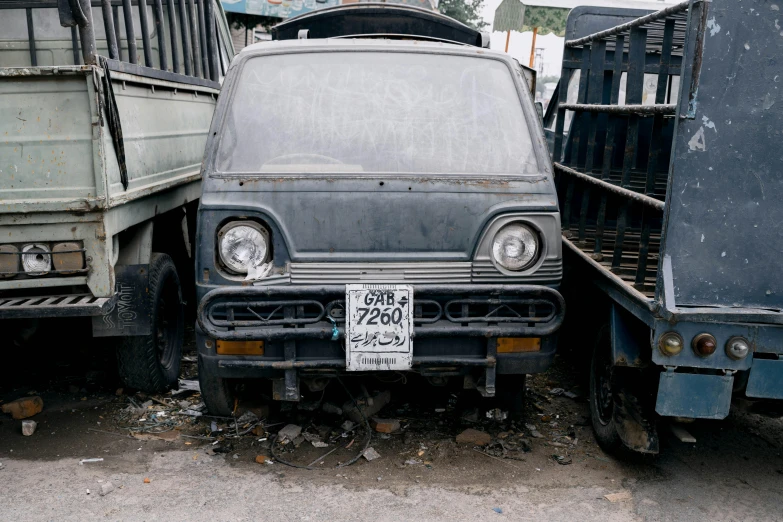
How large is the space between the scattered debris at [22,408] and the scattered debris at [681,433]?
3.38 meters

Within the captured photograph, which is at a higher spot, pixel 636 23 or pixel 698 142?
pixel 636 23

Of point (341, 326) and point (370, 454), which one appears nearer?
point (341, 326)

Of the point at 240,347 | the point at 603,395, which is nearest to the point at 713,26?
the point at 603,395

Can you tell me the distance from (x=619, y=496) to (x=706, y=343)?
2.70 feet

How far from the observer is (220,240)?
3289 mm

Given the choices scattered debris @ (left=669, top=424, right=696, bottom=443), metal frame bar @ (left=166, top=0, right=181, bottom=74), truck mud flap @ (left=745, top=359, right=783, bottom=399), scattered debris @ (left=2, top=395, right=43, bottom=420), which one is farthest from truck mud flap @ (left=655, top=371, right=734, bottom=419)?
metal frame bar @ (left=166, top=0, right=181, bottom=74)

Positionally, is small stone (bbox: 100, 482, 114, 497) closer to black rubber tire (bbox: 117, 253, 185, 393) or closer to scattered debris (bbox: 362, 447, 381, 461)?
black rubber tire (bbox: 117, 253, 185, 393)

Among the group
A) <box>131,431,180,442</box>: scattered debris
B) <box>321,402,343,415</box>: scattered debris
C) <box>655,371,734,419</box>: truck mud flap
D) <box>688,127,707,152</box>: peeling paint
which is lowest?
<box>131,431,180,442</box>: scattered debris

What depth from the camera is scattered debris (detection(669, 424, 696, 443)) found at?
3.41 meters

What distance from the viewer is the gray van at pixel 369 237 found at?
319 cm

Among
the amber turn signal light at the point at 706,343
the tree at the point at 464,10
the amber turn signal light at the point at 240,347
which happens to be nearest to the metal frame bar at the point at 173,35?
the amber turn signal light at the point at 240,347

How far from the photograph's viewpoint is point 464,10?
111 feet

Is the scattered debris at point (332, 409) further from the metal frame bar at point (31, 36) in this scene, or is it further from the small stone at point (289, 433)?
the metal frame bar at point (31, 36)

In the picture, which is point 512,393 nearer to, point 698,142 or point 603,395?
point 603,395
